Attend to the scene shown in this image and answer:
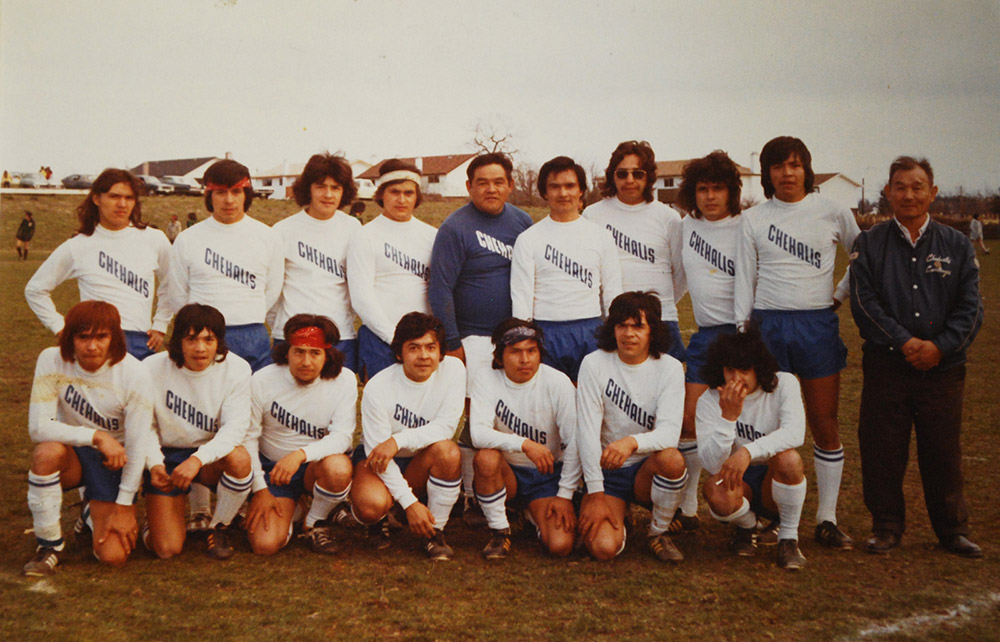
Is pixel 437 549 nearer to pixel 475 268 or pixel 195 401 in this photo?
pixel 195 401

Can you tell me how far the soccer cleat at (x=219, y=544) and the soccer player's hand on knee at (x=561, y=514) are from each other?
1444mm

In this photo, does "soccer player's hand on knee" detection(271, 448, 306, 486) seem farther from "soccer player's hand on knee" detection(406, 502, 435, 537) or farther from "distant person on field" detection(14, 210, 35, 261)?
"distant person on field" detection(14, 210, 35, 261)

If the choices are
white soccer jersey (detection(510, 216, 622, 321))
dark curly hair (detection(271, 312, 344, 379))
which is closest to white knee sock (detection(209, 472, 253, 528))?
dark curly hair (detection(271, 312, 344, 379))

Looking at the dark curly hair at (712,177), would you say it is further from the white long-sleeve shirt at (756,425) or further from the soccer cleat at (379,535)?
the soccer cleat at (379,535)

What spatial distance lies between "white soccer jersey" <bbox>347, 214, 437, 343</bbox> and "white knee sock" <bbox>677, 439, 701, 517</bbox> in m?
1.51

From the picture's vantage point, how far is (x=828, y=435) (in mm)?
3863

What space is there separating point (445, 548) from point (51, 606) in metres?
1.55

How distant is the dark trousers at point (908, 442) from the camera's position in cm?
370

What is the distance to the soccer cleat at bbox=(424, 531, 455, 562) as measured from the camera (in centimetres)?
361

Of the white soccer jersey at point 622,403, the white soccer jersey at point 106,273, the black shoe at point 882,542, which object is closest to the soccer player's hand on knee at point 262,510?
the white soccer jersey at point 106,273

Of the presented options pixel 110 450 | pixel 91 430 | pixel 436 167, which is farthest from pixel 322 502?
pixel 436 167

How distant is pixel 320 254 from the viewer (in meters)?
4.32

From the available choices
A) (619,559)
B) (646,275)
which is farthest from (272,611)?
(646,275)

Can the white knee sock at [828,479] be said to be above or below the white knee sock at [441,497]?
above
